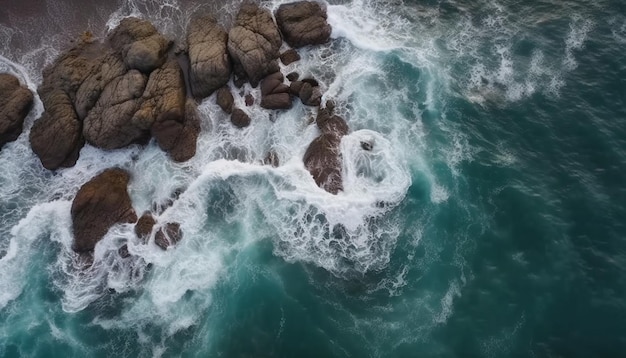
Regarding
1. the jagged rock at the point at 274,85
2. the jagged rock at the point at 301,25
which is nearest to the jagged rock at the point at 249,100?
the jagged rock at the point at 274,85

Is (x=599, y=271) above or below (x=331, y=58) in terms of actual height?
below

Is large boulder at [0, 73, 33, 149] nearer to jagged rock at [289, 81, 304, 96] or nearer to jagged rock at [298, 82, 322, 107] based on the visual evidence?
jagged rock at [289, 81, 304, 96]

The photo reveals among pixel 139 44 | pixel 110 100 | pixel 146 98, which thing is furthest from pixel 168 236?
pixel 139 44

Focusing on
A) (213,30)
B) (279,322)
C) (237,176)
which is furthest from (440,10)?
(279,322)

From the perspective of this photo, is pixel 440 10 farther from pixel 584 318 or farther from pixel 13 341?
pixel 13 341

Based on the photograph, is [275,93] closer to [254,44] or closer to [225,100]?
[225,100]

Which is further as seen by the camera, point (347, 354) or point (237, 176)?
point (237, 176)

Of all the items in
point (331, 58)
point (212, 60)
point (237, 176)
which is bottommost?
point (237, 176)
